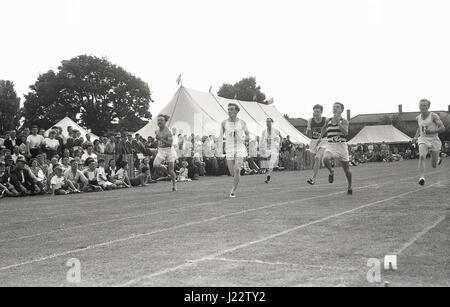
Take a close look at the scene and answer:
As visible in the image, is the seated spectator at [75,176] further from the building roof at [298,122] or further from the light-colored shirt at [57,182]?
the building roof at [298,122]

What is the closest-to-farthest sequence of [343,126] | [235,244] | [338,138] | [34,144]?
1. [235,244]
2. [343,126]
3. [338,138]
4. [34,144]

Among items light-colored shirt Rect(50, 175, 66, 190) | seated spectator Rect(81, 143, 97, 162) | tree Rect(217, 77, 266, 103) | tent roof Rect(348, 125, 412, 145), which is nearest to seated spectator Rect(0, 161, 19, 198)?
light-colored shirt Rect(50, 175, 66, 190)

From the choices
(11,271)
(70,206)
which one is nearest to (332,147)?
(70,206)

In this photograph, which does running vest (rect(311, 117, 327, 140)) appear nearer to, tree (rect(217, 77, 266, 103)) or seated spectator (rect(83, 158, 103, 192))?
seated spectator (rect(83, 158, 103, 192))

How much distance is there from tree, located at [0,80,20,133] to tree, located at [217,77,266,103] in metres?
33.5

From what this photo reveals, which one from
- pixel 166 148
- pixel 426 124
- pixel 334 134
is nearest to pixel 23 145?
pixel 166 148

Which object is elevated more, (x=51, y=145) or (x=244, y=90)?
(x=244, y=90)

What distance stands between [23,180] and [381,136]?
185ft

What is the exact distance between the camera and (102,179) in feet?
57.9

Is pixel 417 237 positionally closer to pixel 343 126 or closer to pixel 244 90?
pixel 343 126

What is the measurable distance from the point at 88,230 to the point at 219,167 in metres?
19.7

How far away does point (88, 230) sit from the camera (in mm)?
7133

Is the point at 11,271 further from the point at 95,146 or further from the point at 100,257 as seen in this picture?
the point at 95,146

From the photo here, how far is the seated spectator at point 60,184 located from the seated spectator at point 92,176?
0.73 metres
